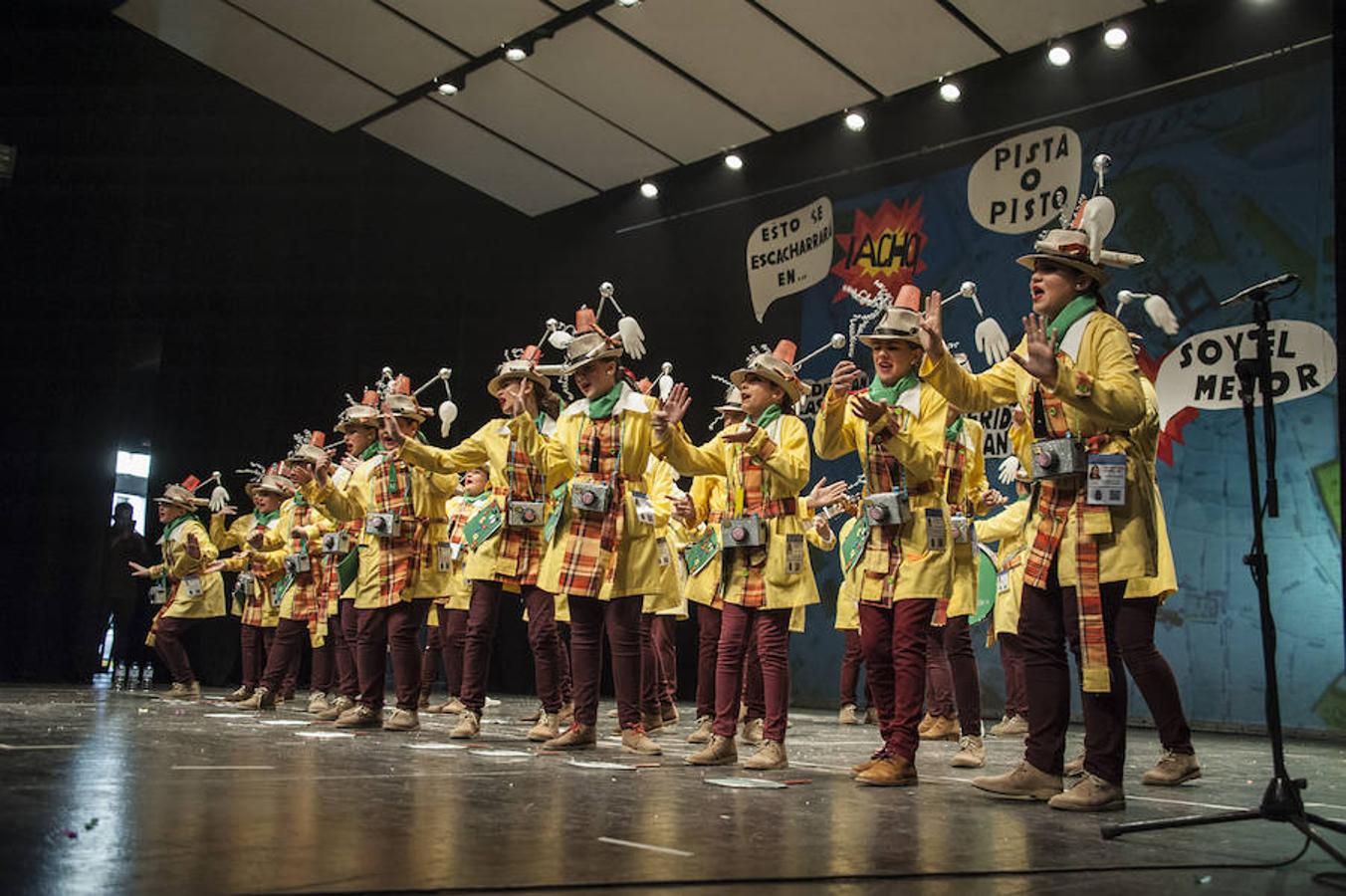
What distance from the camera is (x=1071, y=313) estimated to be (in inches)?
150

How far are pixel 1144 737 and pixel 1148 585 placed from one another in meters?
4.17

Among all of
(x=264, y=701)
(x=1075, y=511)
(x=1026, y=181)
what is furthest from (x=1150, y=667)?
(x=1026, y=181)

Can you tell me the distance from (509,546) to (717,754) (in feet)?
5.08

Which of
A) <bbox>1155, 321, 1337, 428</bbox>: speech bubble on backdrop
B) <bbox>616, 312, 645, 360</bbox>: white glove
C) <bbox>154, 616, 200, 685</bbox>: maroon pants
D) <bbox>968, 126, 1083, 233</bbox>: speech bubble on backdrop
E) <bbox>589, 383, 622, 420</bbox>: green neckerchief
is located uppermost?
<bbox>968, 126, 1083, 233</bbox>: speech bubble on backdrop

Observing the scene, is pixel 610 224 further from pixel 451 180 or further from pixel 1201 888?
pixel 1201 888

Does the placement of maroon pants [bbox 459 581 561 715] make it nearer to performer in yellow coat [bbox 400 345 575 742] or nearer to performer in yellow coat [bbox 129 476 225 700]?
performer in yellow coat [bbox 400 345 575 742]

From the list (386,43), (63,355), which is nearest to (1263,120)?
(386,43)

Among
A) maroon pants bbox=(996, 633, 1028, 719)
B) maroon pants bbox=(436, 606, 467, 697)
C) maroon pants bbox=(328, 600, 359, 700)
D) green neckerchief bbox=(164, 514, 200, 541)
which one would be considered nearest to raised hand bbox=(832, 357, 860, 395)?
maroon pants bbox=(996, 633, 1028, 719)

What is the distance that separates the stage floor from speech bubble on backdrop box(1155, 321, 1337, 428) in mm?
3593

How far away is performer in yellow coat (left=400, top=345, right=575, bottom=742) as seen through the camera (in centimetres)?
564

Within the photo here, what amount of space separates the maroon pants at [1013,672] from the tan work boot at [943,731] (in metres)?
0.41

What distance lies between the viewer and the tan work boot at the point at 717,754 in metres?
4.63

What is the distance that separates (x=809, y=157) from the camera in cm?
1066

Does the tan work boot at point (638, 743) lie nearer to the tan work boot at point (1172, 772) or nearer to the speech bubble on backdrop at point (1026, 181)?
the tan work boot at point (1172, 772)
